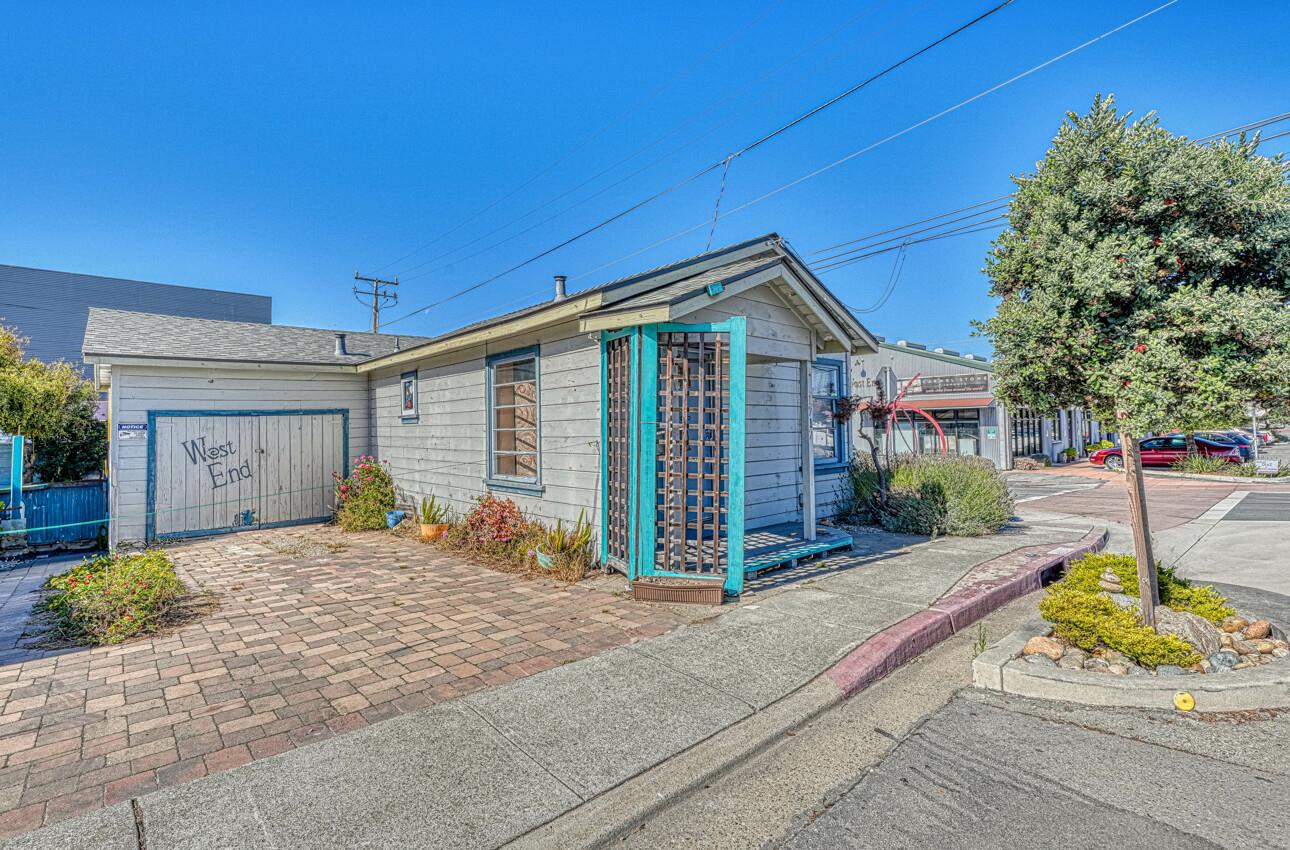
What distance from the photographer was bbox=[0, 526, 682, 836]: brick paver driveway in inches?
109

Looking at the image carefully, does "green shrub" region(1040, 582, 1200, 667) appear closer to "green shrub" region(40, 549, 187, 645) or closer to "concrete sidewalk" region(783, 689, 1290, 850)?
"concrete sidewalk" region(783, 689, 1290, 850)

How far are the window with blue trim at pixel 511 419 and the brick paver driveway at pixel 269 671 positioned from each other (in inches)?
77.1

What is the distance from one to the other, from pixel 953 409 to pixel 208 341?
2371 centimetres

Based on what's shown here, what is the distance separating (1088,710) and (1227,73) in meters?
9.12

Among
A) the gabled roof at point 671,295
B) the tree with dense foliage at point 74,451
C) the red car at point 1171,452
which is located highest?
the gabled roof at point 671,295

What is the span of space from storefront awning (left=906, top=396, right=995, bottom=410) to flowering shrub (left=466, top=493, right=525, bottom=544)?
19050 millimetres

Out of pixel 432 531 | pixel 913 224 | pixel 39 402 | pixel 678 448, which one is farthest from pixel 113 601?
pixel 913 224

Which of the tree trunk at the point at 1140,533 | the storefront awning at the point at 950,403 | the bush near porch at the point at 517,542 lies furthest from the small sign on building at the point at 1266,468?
the bush near porch at the point at 517,542

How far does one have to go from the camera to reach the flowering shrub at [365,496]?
9867 millimetres

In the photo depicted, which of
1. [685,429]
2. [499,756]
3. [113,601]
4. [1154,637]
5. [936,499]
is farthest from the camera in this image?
[936,499]

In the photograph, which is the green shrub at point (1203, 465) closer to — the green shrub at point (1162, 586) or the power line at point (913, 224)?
the power line at point (913, 224)

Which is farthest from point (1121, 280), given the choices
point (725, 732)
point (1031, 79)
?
point (1031, 79)

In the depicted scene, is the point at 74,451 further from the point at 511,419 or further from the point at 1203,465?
the point at 1203,465

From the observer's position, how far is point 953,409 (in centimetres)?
2302
